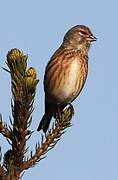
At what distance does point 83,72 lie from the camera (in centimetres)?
679

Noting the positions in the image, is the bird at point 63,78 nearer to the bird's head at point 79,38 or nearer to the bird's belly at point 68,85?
the bird's belly at point 68,85

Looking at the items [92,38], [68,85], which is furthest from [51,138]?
[92,38]

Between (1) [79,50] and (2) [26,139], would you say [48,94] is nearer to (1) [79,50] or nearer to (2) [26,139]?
(1) [79,50]

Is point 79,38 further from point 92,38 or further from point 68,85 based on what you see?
point 68,85

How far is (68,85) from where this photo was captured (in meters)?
6.79

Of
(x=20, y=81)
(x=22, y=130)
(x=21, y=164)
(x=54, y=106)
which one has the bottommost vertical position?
(x=21, y=164)

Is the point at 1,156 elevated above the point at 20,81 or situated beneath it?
situated beneath

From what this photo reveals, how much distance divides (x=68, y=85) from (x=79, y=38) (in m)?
1.19

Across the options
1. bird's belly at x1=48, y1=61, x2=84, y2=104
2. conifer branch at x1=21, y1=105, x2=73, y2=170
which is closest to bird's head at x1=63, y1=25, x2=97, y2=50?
bird's belly at x1=48, y1=61, x2=84, y2=104

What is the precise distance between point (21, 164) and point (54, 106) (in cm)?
427

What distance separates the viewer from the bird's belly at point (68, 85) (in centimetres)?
670

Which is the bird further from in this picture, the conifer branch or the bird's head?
the conifer branch

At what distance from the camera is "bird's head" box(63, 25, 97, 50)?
7410 millimetres

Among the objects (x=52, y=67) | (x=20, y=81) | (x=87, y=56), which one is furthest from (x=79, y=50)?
(x=20, y=81)
